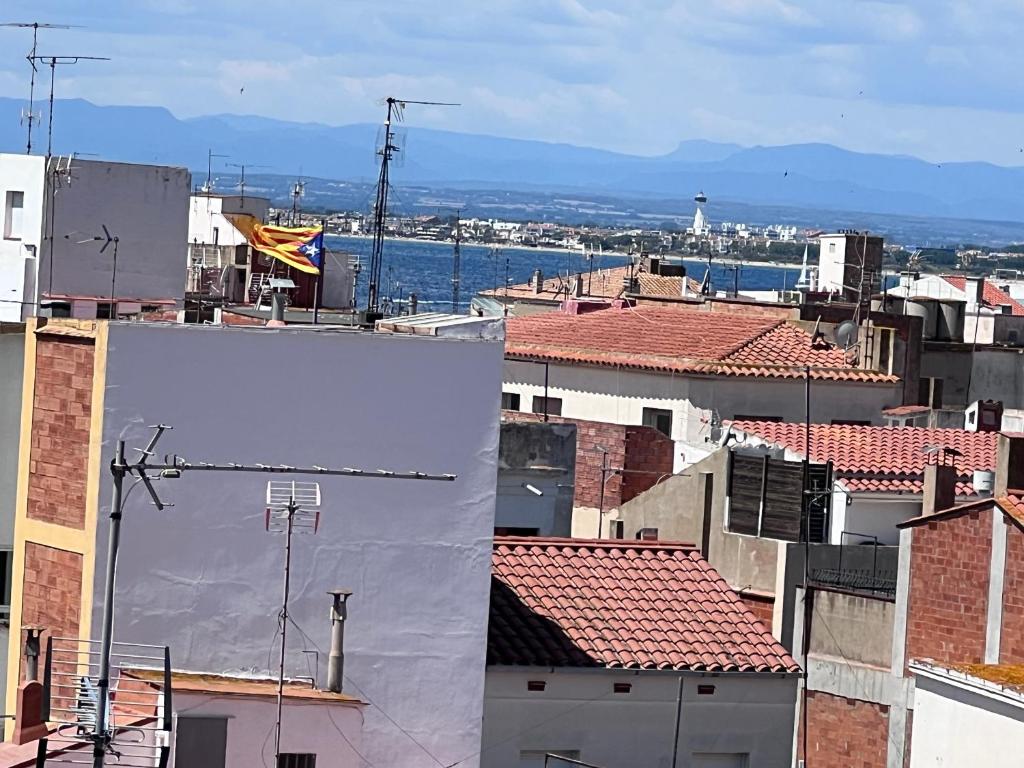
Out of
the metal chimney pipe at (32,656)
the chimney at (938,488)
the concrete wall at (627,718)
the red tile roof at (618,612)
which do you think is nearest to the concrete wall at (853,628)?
the chimney at (938,488)

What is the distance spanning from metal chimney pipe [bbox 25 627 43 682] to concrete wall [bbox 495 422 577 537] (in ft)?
31.0

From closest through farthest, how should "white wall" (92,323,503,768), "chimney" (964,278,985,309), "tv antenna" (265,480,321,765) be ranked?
"white wall" (92,323,503,768), "tv antenna" (265,480,321,765), "chimney" (964,278,985,309)

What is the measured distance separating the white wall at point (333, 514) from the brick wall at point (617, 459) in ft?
40.9

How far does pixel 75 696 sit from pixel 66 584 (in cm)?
128

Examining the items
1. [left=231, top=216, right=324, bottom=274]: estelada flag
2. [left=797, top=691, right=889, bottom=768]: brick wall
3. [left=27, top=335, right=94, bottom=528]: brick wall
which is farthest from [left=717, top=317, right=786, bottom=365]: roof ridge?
[left=27, top=335, right=94, bottom=528]: brick wall

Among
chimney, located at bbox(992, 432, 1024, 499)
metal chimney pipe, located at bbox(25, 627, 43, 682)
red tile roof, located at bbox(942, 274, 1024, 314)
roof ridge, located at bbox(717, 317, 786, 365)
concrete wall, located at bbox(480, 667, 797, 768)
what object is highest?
red tile roof, located at bbox(942, 274, 1024, 314)

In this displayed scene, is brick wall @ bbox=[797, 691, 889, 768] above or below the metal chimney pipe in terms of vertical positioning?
below

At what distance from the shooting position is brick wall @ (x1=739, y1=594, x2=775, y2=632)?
990 inches

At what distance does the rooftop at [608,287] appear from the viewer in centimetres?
6081

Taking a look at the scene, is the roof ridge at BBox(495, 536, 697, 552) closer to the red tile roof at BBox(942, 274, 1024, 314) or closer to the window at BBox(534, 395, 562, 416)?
the window at BBox(534, 395, 562, 416)

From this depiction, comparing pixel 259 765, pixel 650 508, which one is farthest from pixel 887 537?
pixel 259 765

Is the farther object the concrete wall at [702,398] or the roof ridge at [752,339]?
the roof ridge at [752,339]

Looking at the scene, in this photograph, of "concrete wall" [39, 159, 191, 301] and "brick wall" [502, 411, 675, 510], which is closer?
"brick wall" [502, 411, 675, 510]

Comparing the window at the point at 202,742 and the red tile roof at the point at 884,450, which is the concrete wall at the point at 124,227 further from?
the window at the point at 202,742
